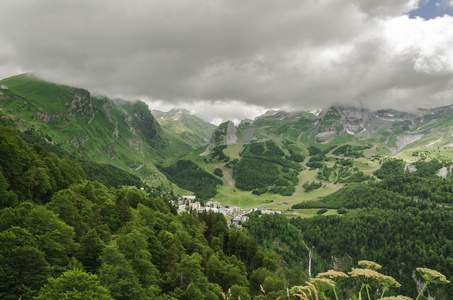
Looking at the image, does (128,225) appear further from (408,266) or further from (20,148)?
(408,266)

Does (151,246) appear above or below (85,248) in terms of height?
below

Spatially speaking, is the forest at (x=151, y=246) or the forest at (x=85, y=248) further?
the forest at (x=151, y=246)

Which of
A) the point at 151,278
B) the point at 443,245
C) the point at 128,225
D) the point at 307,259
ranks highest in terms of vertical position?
the point at 128,225

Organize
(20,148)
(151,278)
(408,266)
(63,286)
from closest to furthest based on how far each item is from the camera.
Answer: (63,286), (151,278), (20,148), (408,266)

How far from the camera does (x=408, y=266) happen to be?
13362 centimetres

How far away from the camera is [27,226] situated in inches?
1409

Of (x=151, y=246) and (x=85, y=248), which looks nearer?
(x=85, y=248)

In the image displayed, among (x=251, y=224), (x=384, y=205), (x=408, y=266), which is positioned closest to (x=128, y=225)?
(x=251, y=224)

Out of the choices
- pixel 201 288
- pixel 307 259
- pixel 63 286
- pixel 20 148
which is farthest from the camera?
pixel 307 259

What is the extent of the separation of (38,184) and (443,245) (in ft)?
619

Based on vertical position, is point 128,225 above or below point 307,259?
above

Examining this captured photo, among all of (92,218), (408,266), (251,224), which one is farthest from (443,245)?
(92,218)

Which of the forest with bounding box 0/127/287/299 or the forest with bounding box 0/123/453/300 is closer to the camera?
the forest with bounding box 0/127/287/299

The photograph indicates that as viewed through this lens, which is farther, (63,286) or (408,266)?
(408,266)
